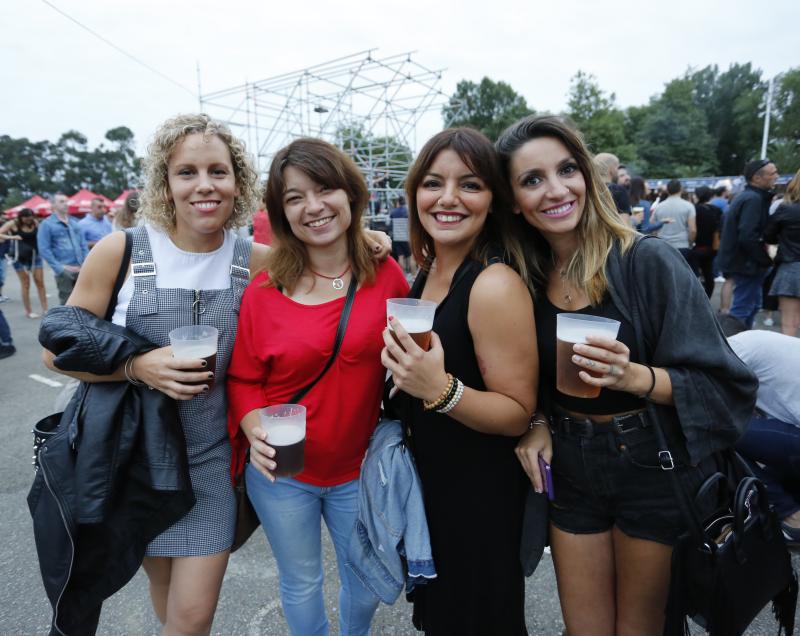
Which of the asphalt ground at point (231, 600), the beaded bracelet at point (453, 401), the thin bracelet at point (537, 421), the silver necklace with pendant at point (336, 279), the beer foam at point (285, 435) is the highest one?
the silver necklace with pendant at point (336, 279)

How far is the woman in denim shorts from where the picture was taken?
144cm

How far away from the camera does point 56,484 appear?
154 centimetres

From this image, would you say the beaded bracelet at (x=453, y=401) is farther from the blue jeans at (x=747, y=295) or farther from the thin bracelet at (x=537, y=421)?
the blue jeans at (x=747, y=295)

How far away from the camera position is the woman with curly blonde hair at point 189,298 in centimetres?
170

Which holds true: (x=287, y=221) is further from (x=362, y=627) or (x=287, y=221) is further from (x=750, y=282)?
(x=750, y=282)

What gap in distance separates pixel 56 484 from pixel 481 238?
1.71 metres

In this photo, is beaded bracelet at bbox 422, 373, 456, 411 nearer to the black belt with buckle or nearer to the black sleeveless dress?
the black sleeveless dress

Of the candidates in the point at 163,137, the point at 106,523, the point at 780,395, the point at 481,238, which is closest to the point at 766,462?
the point at 780,395

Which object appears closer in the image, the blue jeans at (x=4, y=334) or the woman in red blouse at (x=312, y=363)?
the woman in red blouse at (x=312, y=363)

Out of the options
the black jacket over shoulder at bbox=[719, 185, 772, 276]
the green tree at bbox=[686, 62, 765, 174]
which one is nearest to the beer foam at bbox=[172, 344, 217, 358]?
the black jacket over shoulder at bbox=[719, 185, 772, 276]

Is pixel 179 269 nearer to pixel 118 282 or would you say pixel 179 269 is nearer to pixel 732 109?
pixel 118 282

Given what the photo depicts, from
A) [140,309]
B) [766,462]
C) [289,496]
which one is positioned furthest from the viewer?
[766,462]

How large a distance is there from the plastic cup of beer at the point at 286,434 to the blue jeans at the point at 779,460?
2379mm

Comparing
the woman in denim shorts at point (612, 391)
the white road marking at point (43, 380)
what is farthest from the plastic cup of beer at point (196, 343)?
the white road marking at point (43, 380)
